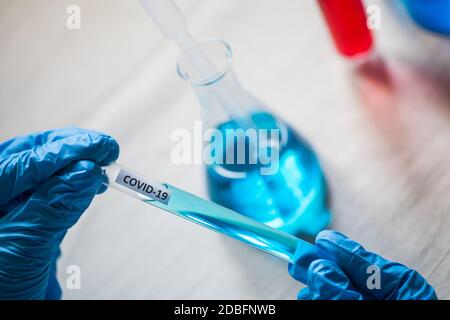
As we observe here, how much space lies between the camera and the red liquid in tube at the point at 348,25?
44.2 inches

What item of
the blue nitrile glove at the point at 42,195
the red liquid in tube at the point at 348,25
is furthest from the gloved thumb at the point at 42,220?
the red liquid in tube at the point at 348,25

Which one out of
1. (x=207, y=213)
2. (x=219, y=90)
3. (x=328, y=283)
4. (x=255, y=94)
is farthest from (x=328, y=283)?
(x=255, y=94)

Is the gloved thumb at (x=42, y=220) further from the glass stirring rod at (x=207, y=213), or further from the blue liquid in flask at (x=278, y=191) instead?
the blue liquid in flask at (x=278, y=191)

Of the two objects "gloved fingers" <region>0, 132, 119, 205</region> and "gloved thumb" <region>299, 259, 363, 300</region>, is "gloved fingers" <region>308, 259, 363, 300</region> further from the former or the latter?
"gloved fingers" <region>0, 132, 119, 205</region>

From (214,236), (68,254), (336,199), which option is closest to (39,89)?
(68,254)

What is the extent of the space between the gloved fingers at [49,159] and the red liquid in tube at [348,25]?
0.51m

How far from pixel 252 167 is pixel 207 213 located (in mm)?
157

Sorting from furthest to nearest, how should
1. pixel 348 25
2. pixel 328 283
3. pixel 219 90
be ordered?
pixel 348 25 < pixel 219 90 < pixel 328 283

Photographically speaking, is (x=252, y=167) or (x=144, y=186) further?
(x=252, y=167)

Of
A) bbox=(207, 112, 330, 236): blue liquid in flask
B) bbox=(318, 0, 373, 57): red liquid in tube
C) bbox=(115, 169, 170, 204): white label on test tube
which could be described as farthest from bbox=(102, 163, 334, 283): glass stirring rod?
bbox=(318, 0, 373, 57): red liquid in tube

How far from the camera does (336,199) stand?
1.05 m

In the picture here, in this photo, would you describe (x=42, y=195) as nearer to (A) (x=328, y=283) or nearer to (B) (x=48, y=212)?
(B) (x=48, y=212)

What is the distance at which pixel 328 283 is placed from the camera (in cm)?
82
